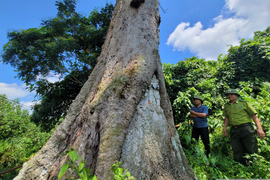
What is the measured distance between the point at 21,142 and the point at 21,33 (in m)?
13.1

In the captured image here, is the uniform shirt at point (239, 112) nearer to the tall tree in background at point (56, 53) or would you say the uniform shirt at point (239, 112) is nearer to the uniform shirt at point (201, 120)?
the uniform shirt at point (201, 120)

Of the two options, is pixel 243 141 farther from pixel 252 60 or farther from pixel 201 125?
pixel 252 60

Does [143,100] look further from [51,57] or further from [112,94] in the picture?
[51,57]

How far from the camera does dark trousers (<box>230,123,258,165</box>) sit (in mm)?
2701

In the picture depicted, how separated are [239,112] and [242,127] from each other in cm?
32

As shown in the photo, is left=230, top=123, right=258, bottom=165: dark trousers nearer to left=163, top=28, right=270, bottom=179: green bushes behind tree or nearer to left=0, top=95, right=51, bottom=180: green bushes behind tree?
left=163, top=28, right=270, bottom=179: green bushes behind tree

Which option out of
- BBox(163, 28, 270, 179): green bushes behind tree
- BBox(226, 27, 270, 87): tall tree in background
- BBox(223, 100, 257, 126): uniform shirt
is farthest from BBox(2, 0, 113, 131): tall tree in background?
BBox(226, 27, 270, 87): tall tree in background

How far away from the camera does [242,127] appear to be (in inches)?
112

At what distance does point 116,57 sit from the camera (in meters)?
2.05

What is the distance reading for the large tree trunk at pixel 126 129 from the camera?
126 cm

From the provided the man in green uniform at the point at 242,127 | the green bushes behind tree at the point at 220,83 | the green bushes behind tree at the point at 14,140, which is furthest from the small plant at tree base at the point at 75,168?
the green bushes behind tree at the point at 14,140

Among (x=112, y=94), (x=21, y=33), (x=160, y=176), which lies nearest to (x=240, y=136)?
(x=160, y=176)

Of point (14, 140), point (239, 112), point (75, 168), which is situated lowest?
point (14, 140)

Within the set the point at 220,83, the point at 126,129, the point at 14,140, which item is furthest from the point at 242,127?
the point at 14,140
